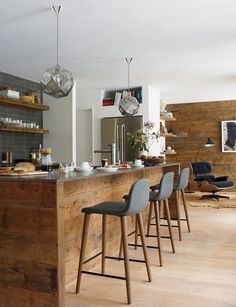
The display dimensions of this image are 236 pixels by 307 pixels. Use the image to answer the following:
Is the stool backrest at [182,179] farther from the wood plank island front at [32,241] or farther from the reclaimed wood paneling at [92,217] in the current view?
the wood plank island front at [32,241]

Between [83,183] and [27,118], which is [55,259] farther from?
[27,118]

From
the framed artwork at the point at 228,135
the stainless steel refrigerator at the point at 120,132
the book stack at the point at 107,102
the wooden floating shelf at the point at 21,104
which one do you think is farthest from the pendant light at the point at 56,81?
the framed artwork at the point at 228,135

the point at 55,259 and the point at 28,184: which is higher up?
the point at 28,184

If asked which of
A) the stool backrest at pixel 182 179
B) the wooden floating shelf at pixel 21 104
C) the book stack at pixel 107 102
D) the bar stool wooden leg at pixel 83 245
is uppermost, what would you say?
the book stack at pixel 107 102

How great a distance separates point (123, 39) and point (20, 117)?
2.80 m

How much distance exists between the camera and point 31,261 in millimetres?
2275

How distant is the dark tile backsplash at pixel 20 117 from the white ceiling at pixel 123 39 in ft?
0.71

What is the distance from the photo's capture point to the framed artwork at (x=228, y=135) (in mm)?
8555

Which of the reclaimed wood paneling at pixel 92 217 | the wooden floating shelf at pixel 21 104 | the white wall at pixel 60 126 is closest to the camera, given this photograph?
the reclaimed wood paneling at pixel 92 217

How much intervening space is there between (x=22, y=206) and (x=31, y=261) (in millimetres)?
368

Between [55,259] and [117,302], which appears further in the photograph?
[117,302]

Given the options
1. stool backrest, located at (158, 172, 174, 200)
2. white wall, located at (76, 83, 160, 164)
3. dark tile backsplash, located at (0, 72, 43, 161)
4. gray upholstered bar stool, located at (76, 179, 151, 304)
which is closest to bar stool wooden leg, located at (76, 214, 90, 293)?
gray upholstered bar stool, located at (76, 179, 151, 304)

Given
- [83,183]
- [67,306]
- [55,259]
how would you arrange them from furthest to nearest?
[83,183]
[67,306]
[55,259]

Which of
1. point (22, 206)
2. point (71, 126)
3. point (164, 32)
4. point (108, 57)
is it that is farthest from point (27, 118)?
point (22, 206)
